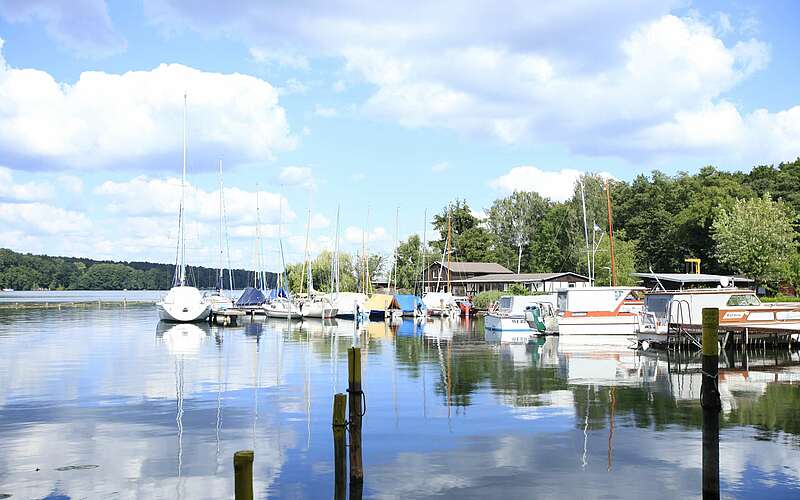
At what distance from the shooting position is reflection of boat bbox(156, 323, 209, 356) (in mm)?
43656

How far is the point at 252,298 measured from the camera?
305ft

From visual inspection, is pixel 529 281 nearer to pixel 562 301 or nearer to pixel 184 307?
pixel 184 307

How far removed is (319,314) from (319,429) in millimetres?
58480

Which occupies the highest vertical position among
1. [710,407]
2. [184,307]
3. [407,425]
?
[184,307]

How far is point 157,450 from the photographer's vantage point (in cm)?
1764

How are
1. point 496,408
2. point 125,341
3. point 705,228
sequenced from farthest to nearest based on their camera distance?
point 705,228, point 125,341, point 496,408

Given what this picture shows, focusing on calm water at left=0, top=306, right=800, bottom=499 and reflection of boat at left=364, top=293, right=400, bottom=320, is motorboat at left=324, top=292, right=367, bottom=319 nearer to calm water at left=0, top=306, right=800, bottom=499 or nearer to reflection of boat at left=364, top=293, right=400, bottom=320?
reflection of boat at left=364, top=293, right=400, bottom=320

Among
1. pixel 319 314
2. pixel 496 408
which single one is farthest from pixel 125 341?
pixel 496 408

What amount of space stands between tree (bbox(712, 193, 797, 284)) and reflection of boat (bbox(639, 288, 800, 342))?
33.1m

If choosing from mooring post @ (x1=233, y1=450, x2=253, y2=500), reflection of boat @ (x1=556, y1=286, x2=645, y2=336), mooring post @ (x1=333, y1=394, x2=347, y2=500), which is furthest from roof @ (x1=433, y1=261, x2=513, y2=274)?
mooring post @ (x1=233, y1=450, x2=253, y2=500)

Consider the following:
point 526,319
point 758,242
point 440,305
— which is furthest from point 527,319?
point 440,305

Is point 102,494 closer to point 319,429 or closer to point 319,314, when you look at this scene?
point 319,429

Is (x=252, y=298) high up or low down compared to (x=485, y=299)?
down

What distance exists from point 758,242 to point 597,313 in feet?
102
